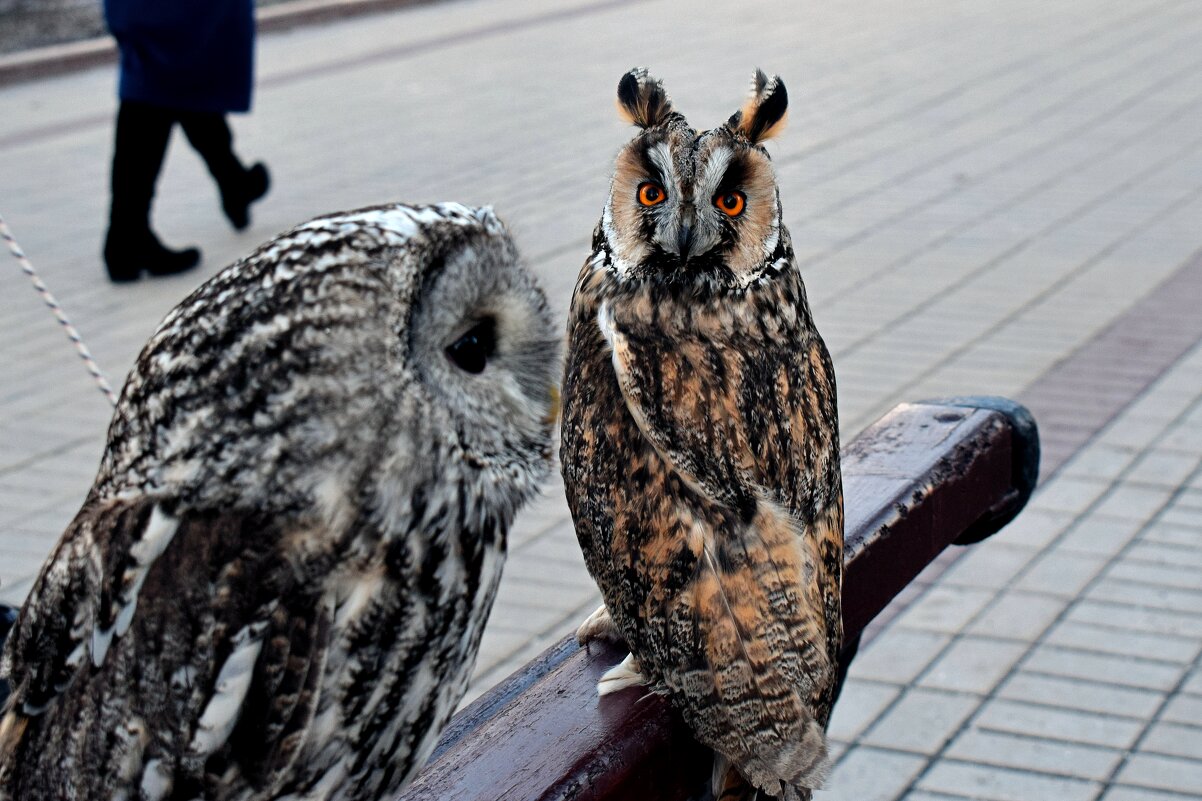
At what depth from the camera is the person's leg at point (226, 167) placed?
8172mm

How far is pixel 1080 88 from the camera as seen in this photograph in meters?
10.6

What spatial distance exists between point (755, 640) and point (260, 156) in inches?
342

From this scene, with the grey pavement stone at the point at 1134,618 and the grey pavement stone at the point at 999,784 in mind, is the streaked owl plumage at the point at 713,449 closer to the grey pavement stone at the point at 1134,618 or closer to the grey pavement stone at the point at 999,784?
the grey pavement stone at the point at 999,784

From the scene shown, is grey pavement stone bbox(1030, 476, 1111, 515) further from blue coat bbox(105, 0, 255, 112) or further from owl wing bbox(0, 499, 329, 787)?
blue coat bbox(105, 0, 255, 112)

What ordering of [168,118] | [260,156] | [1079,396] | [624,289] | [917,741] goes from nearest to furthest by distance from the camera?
[624,289] → [917,741] → [1079,396] → [168,118] → [260,156]

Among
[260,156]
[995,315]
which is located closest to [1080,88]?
[995,315]

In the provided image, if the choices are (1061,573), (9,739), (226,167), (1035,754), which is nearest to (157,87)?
(226,167)

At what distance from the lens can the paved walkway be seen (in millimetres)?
3852

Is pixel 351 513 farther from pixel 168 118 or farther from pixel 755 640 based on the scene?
pixel 168 118

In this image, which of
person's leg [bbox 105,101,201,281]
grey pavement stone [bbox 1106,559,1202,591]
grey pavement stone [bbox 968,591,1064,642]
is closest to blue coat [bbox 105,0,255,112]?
person's leg [bbox 105,101,201,281]

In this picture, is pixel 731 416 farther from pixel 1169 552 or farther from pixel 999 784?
pixel 1169 552

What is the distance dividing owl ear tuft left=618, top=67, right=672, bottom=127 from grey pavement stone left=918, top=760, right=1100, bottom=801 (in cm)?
200

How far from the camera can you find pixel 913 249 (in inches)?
289

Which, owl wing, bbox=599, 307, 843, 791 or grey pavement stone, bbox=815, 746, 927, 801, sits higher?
owl wing, bbox=599, 307, 843, 791
